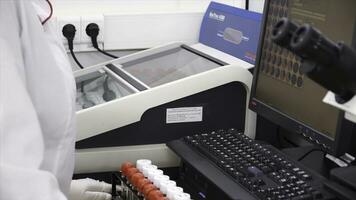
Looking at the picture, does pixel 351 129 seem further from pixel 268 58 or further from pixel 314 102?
pixel 268 58

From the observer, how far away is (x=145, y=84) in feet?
4.33

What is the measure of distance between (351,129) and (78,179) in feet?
1.93

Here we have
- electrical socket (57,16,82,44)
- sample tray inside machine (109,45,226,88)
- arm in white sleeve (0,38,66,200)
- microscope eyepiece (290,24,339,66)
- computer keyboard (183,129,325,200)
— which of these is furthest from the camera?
electrical socket (57,16,82,44)

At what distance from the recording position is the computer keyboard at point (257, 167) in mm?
960

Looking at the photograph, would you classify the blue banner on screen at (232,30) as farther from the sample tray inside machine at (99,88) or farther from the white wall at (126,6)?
the sample tray inside machine at (99,88)

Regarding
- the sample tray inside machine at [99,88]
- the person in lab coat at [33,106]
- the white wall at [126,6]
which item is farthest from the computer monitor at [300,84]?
the white wall at [126,6]

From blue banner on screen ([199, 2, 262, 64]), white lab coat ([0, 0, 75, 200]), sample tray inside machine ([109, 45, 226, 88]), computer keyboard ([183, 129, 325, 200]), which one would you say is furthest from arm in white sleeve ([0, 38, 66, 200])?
blue banner on screen ([199, 2, 262, 64])

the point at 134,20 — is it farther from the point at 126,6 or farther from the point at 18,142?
the point at 18,142

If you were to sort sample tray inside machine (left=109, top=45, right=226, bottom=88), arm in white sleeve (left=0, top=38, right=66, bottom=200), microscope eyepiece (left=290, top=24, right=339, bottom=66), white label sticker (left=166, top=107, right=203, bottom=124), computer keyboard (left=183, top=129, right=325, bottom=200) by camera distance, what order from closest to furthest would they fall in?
microscope eyepiece (left=290, top=24, right=339, bottom=66) < arm in white sleeve (left=0, top=38, right=66, bottom=200) < computer keyboard (left=183, top=129, right=325, bottom=200) < white label sticker (left=166, top=107, right=203, bottom=124) < sample tray inside machine (left=109, top=45, right=226, bottom=88)

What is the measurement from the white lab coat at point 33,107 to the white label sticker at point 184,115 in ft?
1.13

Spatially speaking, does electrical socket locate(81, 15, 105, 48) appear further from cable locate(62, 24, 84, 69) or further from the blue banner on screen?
the blue banner on screen

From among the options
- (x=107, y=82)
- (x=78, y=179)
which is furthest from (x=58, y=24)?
(x=78, y=179)

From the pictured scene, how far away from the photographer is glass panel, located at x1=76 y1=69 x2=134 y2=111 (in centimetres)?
132

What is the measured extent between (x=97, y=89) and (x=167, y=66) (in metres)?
0.20
